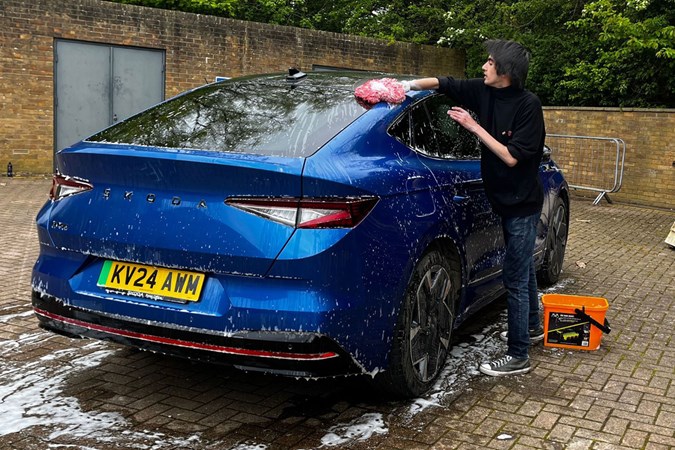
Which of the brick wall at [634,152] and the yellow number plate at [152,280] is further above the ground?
the brick wall at [634,152]

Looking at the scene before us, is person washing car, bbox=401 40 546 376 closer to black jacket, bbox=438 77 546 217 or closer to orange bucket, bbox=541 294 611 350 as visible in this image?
black jacket, bbox=438 77 546 217

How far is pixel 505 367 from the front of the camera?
434 centimetres

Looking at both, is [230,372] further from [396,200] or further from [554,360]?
[554,360]

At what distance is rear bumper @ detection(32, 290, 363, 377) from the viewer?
10.1ft

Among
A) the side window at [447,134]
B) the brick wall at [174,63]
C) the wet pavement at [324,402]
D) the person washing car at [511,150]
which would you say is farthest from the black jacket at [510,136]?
the brick wall at [174,63]

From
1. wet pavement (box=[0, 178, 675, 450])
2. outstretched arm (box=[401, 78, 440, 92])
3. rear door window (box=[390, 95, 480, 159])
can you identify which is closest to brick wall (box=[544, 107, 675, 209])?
wet pavement (box=[0, 178, 675, 450])

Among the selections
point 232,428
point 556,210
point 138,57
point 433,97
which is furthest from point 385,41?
point 232,428

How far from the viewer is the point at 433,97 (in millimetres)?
4340

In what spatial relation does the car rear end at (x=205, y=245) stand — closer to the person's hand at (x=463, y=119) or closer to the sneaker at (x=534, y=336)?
the person's hand at (x=463, y=119)

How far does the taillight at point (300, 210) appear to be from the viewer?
10.2 feet

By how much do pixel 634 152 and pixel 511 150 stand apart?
11670mm

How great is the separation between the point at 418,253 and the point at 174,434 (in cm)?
142

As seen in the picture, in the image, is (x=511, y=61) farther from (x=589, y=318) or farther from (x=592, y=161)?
(x=592, y=161)

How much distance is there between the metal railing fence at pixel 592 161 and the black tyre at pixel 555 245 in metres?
8.23
